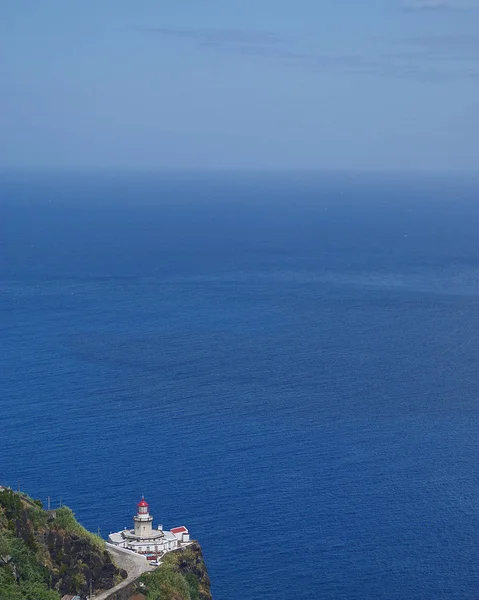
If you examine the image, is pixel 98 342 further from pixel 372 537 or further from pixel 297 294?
pixel 372 537

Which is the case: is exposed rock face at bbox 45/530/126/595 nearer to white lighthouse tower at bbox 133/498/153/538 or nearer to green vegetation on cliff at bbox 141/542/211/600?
green vegetation on cliff at bbox 141/542/211/600

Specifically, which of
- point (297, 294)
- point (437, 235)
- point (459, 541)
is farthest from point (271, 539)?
point (437, 235)

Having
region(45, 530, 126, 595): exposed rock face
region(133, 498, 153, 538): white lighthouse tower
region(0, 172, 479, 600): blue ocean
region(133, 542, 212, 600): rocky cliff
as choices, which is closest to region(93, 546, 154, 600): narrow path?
region(45, 530, 126, 595): exposed rock face

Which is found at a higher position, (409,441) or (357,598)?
(409,441)

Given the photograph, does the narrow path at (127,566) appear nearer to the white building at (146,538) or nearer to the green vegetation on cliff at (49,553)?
the green vegetation on cliff at (49,553)

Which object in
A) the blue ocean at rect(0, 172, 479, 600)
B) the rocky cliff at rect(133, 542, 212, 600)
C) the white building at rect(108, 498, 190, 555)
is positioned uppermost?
the blue ocean at rect(0, 172, 479, 600)

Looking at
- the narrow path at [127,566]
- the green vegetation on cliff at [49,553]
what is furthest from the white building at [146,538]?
the green vegetation on cliff at [49,553]

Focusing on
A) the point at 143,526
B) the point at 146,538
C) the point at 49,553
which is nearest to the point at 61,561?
the point at 49,553
